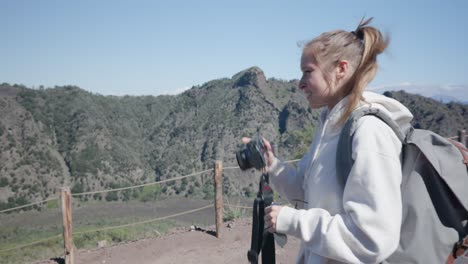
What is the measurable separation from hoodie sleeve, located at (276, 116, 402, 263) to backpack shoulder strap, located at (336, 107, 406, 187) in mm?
21

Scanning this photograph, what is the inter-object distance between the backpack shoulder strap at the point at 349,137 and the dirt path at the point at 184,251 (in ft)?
15.7

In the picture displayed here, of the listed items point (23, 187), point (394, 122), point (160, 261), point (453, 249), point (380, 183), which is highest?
point (394, 122)

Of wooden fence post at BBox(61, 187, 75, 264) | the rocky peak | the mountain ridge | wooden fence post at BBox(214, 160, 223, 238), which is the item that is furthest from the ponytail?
the rocky peak

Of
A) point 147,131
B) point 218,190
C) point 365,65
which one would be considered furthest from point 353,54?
point 147,131

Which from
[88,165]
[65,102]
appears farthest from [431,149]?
[65,102]

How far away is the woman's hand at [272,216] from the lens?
1.22 meters

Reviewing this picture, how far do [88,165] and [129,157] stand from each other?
625cm

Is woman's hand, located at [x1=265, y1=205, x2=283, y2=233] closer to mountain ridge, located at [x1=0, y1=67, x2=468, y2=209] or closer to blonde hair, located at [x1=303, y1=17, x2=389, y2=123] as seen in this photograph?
blonde hair, located at [x1=303, y1=17, x2=389, y2=123]

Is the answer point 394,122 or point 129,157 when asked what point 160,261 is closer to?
point 394,122

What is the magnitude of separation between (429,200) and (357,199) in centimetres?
19

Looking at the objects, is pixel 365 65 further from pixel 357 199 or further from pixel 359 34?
pixel 357 199

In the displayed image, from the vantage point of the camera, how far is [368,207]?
104 centimetres

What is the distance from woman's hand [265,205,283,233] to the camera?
1225 millimetres

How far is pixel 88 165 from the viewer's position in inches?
Answer: 1501
